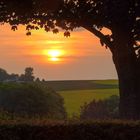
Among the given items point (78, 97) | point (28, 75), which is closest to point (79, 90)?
point (28, 75)

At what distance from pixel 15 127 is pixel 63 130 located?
52.2 inches

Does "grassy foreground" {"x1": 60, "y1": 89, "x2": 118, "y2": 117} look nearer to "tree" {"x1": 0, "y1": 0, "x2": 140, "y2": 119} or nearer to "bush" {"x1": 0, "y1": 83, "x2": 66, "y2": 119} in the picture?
"bush" {"x1": 0, "y1": 83, "x2": 66, "y2": 119}

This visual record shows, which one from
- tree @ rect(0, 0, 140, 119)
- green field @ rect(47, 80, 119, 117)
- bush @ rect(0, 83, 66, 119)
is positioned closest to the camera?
tree @ rect(0, 0, 140, 119)

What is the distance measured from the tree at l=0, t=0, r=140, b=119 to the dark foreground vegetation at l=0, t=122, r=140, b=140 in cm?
693

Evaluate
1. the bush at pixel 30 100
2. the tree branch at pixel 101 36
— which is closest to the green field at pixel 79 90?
the bush at pixel 30 100

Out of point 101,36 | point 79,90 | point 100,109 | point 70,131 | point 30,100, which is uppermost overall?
point 101,36

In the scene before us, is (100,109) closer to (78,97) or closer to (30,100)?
(30,100)

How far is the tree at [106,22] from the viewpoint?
76.6 ft

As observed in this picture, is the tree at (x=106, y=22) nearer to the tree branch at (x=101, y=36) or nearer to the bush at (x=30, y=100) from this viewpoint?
the tree branch at (x=101, y=36)

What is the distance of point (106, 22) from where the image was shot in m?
23.8

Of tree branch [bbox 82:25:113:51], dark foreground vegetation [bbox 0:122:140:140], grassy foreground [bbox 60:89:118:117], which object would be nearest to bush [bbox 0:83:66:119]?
grassy foreground [bbox 60:89:118:117]

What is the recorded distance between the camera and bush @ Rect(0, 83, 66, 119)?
43938 mm

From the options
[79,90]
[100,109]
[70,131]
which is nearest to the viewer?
[70,131]

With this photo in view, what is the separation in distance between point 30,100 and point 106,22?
21.6m
